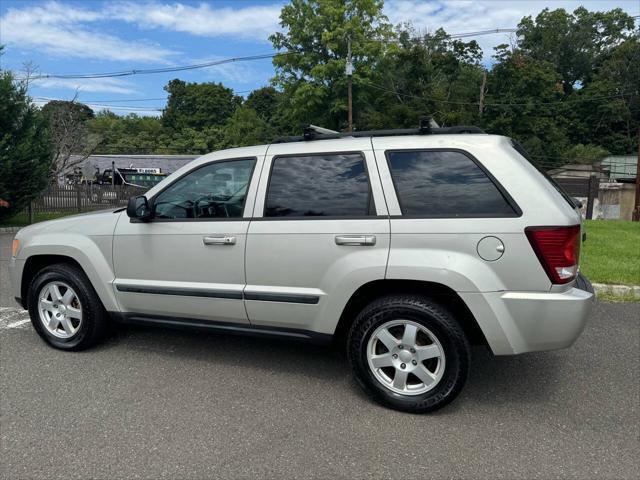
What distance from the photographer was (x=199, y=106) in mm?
87562

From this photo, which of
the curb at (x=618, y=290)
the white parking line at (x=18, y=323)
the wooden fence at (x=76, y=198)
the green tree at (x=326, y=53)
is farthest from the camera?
the green tree at (x=326, y=53)

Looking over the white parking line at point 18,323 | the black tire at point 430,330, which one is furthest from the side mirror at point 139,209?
the white parking line at point 18,323

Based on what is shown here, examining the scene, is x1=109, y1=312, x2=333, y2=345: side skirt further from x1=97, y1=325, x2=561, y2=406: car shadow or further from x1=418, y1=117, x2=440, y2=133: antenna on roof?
x1=418, y1=117, x2=440, y2=133: antenna on roof

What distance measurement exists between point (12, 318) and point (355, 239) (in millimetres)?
4215

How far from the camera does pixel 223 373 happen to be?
151 inches

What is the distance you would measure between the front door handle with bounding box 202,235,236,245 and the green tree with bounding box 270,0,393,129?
1543 inches

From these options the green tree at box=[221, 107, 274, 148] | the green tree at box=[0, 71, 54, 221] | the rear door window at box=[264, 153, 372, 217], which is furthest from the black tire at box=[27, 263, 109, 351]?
the green tree at box=[221, 107, 274, 148]

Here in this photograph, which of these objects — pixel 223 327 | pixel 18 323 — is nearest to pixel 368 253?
pixel 223 327

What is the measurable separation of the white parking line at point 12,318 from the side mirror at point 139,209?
7.41 feet

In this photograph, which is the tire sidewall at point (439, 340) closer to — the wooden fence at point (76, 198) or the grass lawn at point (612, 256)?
the grass lawn at point (612, 256)

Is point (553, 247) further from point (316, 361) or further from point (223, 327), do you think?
point (223, 327)

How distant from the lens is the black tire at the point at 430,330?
3.09m

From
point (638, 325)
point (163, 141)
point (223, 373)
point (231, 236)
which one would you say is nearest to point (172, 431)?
point (223, 373)

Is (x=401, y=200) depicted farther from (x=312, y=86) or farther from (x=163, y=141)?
(x=163, y=141)
